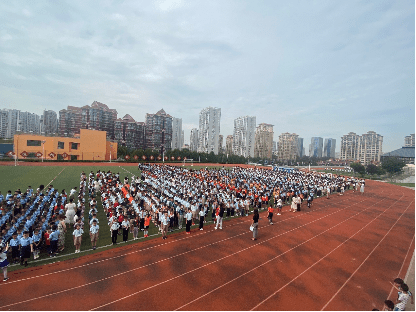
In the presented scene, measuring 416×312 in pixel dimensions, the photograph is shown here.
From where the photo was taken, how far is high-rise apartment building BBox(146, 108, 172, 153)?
86.3 m

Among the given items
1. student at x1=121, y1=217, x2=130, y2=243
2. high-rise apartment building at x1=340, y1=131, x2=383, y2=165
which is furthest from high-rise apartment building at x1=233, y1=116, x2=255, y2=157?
student at x1=121, y1=217, x2=130, y2=243

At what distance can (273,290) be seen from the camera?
6453 mm

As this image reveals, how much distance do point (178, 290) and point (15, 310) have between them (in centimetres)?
413

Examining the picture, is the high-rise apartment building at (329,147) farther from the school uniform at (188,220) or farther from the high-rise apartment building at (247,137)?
the school uniform at (188,220)

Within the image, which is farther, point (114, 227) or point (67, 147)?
point (67, 147)

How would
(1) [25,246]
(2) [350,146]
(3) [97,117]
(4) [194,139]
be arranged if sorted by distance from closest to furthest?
(1) [25,246] → (3) [97,117] → (2) [350,146] → (4) [194,139]

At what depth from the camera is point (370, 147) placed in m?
97.0

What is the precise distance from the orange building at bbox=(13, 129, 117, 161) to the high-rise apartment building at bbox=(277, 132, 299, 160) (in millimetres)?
78355

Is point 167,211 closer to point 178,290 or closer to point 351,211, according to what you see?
point 178,290

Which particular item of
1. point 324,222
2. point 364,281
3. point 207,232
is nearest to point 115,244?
point 207,232

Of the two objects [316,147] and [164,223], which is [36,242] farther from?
[316,147]

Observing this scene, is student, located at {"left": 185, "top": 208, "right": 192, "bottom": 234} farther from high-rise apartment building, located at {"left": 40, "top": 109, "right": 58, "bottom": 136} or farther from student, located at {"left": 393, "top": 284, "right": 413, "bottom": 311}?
high-rise apartment building, located at {"left": 40, "top": 109, "right": 58, "bottom": 136}

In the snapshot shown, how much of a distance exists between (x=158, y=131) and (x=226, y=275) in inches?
3300

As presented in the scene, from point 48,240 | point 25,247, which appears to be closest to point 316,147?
point 48,240
